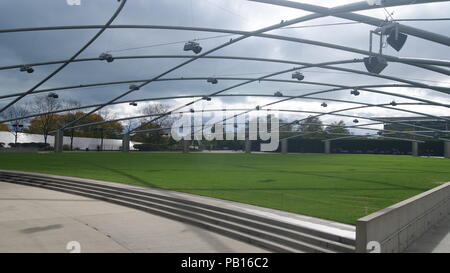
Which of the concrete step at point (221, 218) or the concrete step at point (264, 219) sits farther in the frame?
the concrete step at point (221, 218)

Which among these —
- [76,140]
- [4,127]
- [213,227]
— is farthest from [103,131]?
[213,227]

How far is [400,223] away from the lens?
9078 millimetres

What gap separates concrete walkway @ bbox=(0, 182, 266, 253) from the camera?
8695mm

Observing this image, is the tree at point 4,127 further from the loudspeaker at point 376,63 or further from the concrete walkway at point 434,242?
the concrete walkway at point 434,242

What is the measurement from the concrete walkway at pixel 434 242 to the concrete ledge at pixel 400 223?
0.49ft

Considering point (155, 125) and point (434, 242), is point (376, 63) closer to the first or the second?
point (434, 242)

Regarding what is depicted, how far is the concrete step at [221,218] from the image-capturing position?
856 cm

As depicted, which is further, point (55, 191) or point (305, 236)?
point (55, 191)

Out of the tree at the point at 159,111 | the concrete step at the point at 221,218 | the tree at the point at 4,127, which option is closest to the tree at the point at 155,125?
the tree at the point at 159,111

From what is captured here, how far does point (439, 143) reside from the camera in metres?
90.6

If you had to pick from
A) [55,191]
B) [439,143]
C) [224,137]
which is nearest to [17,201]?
[55,191]
